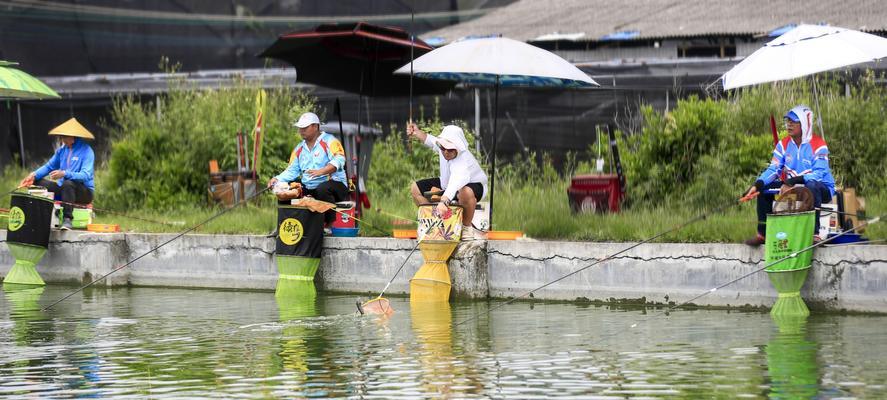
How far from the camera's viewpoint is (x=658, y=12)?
82.6 ft

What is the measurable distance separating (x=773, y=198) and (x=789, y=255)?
1039 mm

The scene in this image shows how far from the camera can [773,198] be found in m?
12.9

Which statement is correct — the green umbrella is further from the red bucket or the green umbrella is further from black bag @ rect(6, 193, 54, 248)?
the red bucket

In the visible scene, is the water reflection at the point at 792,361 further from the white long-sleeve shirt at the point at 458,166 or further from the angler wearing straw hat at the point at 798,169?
the white long-sleeve shirt at the point at 458,166

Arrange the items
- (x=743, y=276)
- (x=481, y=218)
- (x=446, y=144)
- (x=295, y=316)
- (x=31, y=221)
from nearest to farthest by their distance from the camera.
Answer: (x=743, y=276)
(x=295, y=316)
(x=446, y=144)
(x=481, y=218)
(x=31, y=221)

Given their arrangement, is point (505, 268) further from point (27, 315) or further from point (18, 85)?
point (18, 85)

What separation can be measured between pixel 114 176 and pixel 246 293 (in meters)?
5.11

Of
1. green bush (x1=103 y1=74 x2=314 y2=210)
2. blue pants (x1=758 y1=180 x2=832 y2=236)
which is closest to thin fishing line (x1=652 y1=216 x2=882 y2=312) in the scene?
blue pants (x1=758 y1=180 x2=832 y2=236)

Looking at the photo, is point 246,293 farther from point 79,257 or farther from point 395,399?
point 395,399

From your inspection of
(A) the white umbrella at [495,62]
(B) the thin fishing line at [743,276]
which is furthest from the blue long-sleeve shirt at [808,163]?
(A) the white umbrella at [495,62]

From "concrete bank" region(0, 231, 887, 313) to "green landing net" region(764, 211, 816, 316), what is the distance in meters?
0.21

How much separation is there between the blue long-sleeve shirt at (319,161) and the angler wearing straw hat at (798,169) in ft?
14.3

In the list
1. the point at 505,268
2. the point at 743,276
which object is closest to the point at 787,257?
the point at 743,276

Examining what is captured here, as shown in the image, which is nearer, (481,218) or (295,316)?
(295,316)
